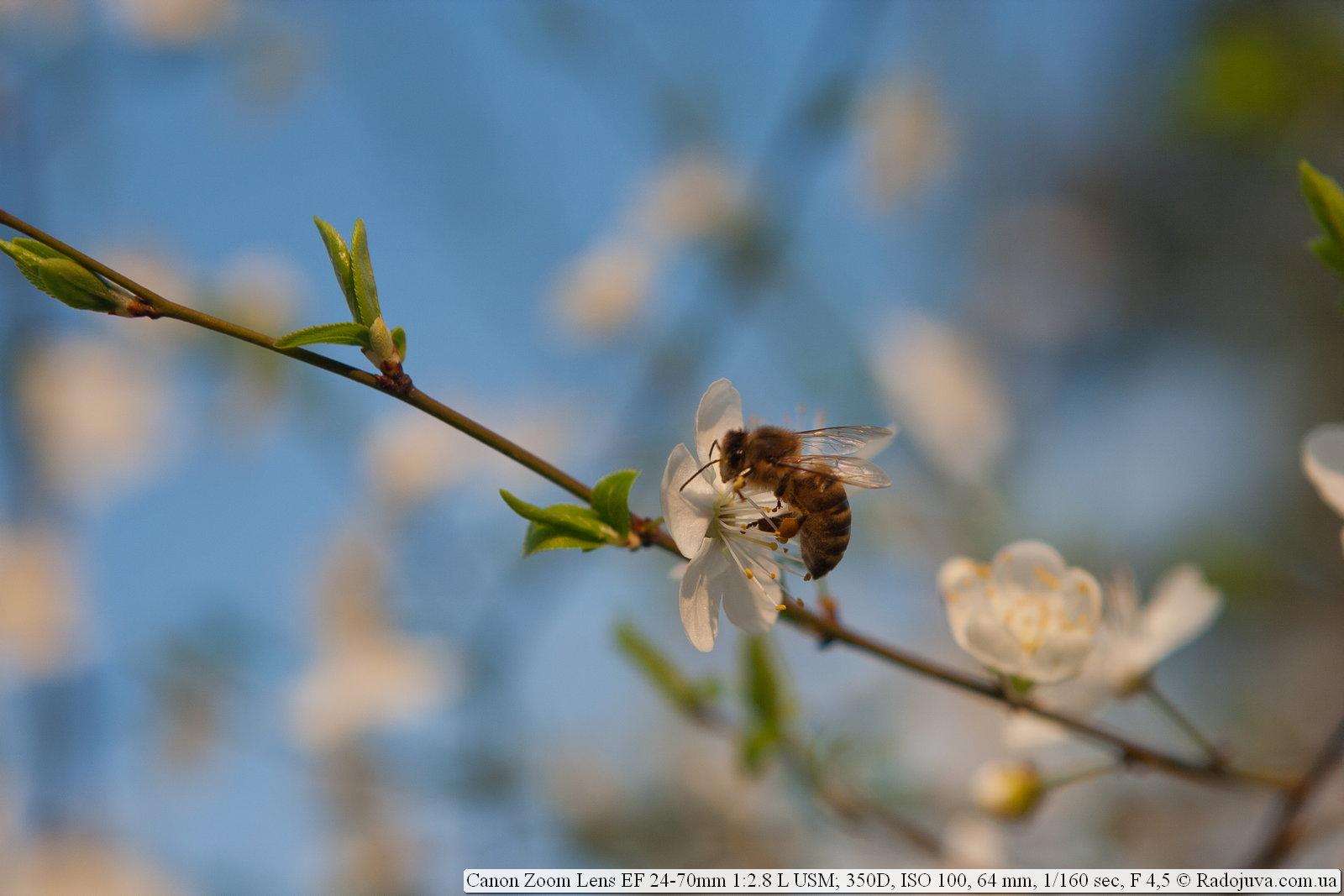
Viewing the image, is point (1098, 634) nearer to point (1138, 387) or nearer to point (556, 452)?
point (556, 452)

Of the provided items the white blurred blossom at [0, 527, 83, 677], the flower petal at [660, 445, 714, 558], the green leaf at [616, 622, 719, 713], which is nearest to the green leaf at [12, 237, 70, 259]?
the flower petal at [660, 445, 714, 558]

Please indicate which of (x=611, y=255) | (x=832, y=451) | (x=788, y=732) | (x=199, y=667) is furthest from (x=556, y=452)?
(x=832, y=451)

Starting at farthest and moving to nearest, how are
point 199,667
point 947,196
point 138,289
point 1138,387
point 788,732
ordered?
point 947,196, point 1138,387, point 199,667, point 788,732, point 138,289

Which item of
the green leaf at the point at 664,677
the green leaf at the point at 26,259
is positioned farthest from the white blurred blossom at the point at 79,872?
the green leaf at the point at 26,259

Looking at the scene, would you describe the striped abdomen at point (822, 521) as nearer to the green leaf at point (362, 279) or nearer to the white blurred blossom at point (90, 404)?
the green leaf at point (362, 279)

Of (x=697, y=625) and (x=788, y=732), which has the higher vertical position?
(x=788, y=732)

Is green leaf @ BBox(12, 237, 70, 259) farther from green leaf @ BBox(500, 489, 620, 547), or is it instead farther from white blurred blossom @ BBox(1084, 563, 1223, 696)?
white blurred blossom @ BBox(1084, 563, 1223, 696)
